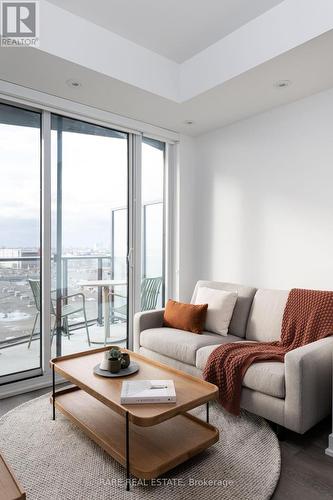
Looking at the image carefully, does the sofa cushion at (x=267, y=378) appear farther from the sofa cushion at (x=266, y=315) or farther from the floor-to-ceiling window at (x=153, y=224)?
the floor-to-ceiling window at (x=153, y=224)

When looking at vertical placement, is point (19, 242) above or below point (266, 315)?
above

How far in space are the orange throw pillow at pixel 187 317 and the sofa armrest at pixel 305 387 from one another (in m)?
1.10

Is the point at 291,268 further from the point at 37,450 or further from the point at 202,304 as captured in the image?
the point at 37,450

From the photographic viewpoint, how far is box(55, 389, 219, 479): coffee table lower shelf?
1.81 m

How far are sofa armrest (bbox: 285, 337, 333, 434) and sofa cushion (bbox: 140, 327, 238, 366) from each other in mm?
827

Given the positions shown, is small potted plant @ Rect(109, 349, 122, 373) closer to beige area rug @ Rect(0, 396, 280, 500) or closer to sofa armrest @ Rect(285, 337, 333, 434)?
beige area rug @ Rect(0, 396, 280, 500)

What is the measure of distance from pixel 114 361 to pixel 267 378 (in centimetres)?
97

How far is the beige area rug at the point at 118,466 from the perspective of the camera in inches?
68.3

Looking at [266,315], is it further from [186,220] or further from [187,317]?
[186,220]

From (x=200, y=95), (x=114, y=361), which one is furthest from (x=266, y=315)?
(x=200, y=95)

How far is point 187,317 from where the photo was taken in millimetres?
3197

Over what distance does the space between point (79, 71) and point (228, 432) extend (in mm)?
2768

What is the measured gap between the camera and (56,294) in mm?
3309

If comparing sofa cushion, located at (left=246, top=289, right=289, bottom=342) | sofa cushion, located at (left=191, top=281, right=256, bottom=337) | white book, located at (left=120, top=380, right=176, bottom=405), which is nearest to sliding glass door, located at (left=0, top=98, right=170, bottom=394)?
sofa cushion, located at (left=191, top=281, right=256, bottom=337)
